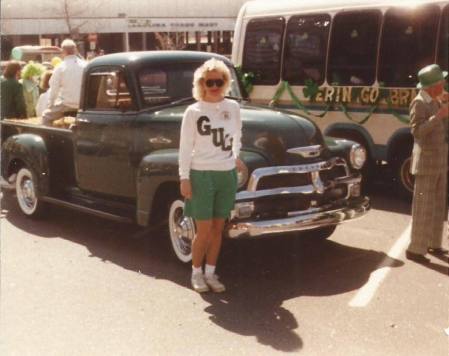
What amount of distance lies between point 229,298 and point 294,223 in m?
0.84

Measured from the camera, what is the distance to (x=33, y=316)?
5.01 m

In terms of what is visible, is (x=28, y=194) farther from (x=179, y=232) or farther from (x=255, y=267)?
(x=255, y=267)

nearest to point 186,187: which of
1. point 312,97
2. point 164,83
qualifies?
point 164,83

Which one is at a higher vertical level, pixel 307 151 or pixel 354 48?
pixel 354 48

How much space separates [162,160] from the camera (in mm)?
6066

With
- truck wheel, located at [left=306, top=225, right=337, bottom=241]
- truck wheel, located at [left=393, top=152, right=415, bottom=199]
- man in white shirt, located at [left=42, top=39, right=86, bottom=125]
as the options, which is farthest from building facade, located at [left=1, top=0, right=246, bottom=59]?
truck wheel, located at [left=306, top=225, right=337, bottom=241]

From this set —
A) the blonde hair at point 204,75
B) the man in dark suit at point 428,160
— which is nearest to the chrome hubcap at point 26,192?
the blonde hair at point 204,75

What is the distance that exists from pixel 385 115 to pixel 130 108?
3.74 meters

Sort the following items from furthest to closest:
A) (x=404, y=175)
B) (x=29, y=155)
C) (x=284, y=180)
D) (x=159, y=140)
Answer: (x=404, y=175) < (x=29, y=155) < (x=159, y=140) < (x=284, y=180)

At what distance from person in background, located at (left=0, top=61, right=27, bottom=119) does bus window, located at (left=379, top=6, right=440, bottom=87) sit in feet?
16.5

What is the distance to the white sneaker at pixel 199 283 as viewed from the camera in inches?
214

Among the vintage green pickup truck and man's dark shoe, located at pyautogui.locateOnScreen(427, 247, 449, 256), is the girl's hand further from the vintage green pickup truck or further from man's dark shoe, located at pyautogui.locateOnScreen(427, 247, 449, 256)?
man's dark shoe, located at pyautogui.locateOnScreen(427, 247, 449, 256)

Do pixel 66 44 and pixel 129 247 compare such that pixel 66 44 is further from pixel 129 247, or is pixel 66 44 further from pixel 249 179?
pixel 249 179

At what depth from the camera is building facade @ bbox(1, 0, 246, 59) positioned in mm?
40125
